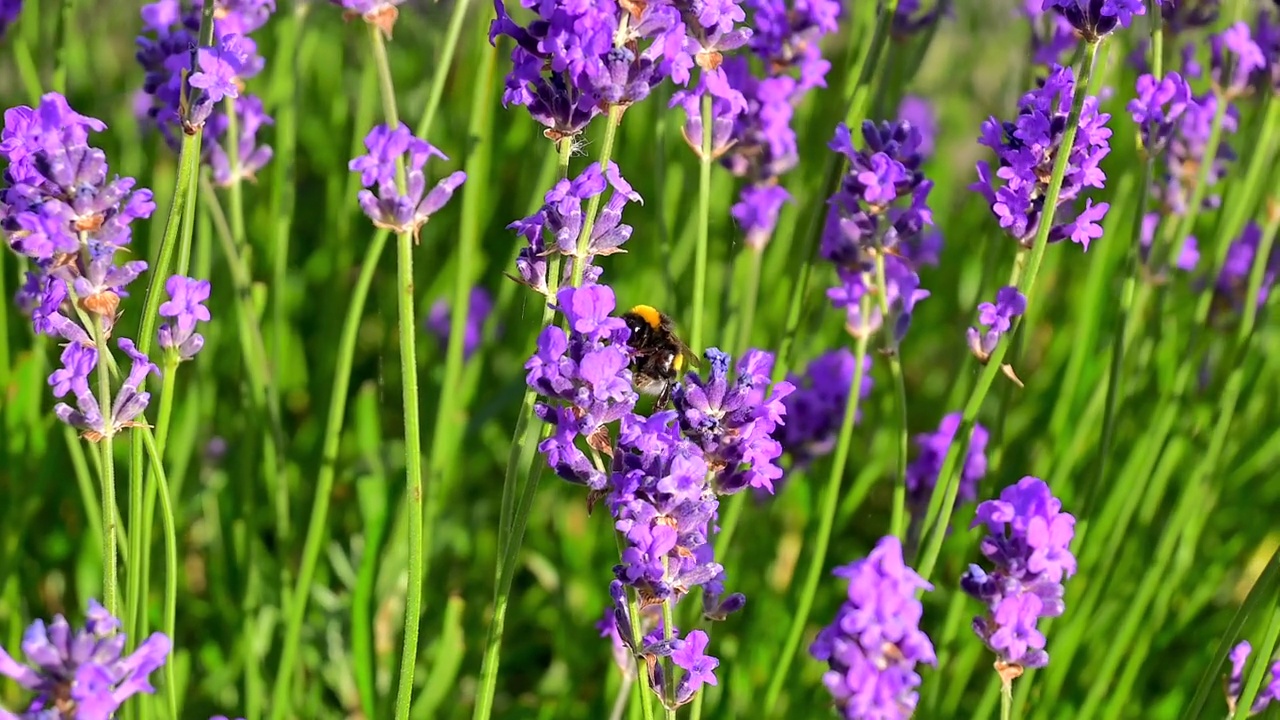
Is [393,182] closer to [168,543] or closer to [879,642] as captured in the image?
[168,543]

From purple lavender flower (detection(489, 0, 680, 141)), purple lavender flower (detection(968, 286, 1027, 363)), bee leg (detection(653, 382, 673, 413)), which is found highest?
purple lavender flower (detection(489, 0, 680, 141))

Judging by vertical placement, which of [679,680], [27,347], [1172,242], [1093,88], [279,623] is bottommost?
[279,623]

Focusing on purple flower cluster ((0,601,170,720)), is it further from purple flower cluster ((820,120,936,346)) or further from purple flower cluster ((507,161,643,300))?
purple flower cluster ((820,120,936,346))

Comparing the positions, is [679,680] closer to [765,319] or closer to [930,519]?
A: [930,519]

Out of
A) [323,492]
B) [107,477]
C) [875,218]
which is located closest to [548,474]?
[323,492]

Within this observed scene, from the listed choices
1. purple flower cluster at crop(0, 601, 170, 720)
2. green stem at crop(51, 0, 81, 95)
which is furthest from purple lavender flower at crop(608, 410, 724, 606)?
green stem at crop(51, 0, 81, 95)

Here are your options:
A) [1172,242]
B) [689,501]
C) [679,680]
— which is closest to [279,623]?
[679,680]
